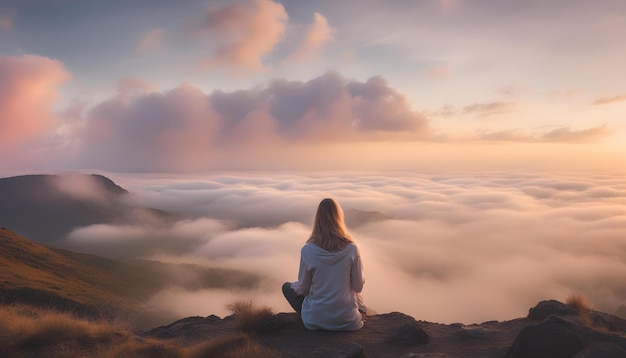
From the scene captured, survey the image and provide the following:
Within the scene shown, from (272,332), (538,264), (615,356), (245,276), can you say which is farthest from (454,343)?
(538,264)

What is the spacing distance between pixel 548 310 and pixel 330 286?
19.3 feet

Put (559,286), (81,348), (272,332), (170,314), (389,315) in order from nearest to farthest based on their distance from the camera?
(81,348)
(272,332)
(389,315)
(170,314)
(559,286)

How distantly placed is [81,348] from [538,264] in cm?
19723

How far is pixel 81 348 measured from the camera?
7.54 metres

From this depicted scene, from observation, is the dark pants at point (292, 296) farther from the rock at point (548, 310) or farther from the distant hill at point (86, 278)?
the distant hill at point (86, 278)

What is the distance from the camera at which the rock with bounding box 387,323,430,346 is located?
8.28 m

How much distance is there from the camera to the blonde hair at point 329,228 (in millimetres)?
7270

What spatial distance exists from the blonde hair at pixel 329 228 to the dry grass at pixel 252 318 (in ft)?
9.64

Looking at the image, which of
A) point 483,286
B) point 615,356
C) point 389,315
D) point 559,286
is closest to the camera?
point 615,356

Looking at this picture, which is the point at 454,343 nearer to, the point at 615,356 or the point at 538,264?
the point at 615,356

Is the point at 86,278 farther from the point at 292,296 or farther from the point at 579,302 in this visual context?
the point at 579,302

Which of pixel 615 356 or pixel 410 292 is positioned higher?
pixel 615 356

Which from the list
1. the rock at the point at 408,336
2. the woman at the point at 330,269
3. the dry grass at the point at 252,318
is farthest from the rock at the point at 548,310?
the dry grass at the point at 252,318

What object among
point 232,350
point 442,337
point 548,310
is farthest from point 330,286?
point 548,310
